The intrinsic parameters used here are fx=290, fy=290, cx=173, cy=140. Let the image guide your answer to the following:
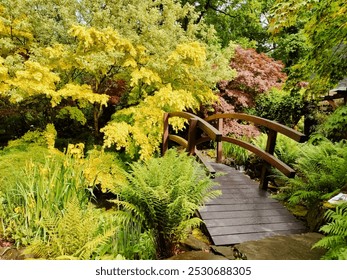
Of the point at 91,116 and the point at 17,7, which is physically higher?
the point at 17,7

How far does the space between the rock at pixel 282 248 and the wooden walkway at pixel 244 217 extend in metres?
0.24

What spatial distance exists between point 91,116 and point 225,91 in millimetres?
3814

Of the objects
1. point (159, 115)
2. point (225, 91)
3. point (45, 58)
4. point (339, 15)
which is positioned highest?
point (339, 15)

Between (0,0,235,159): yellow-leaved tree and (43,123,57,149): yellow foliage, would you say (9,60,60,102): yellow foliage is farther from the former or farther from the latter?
(43,123,57,149): yellow foliage

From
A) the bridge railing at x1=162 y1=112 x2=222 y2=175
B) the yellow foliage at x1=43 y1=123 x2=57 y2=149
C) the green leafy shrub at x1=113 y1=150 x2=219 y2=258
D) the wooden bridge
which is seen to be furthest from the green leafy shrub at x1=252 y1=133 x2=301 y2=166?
the yellow foliage at x1=43 y1=123 x2=57 y2=149

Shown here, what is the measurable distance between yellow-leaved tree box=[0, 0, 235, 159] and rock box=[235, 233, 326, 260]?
113 inches

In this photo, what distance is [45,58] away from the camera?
5.33m

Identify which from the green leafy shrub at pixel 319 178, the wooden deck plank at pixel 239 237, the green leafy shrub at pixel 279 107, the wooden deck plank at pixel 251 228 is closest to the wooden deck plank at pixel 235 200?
the green leafy shrub at pixel 319 178

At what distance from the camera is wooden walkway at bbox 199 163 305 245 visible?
3260mm

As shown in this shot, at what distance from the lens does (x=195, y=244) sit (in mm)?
2988

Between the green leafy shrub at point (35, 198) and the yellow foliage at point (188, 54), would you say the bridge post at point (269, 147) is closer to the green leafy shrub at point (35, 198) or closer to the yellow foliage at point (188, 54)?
the yellow foliage at point (188, 54)

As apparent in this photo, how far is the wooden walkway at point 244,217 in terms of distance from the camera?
10.7 feet
